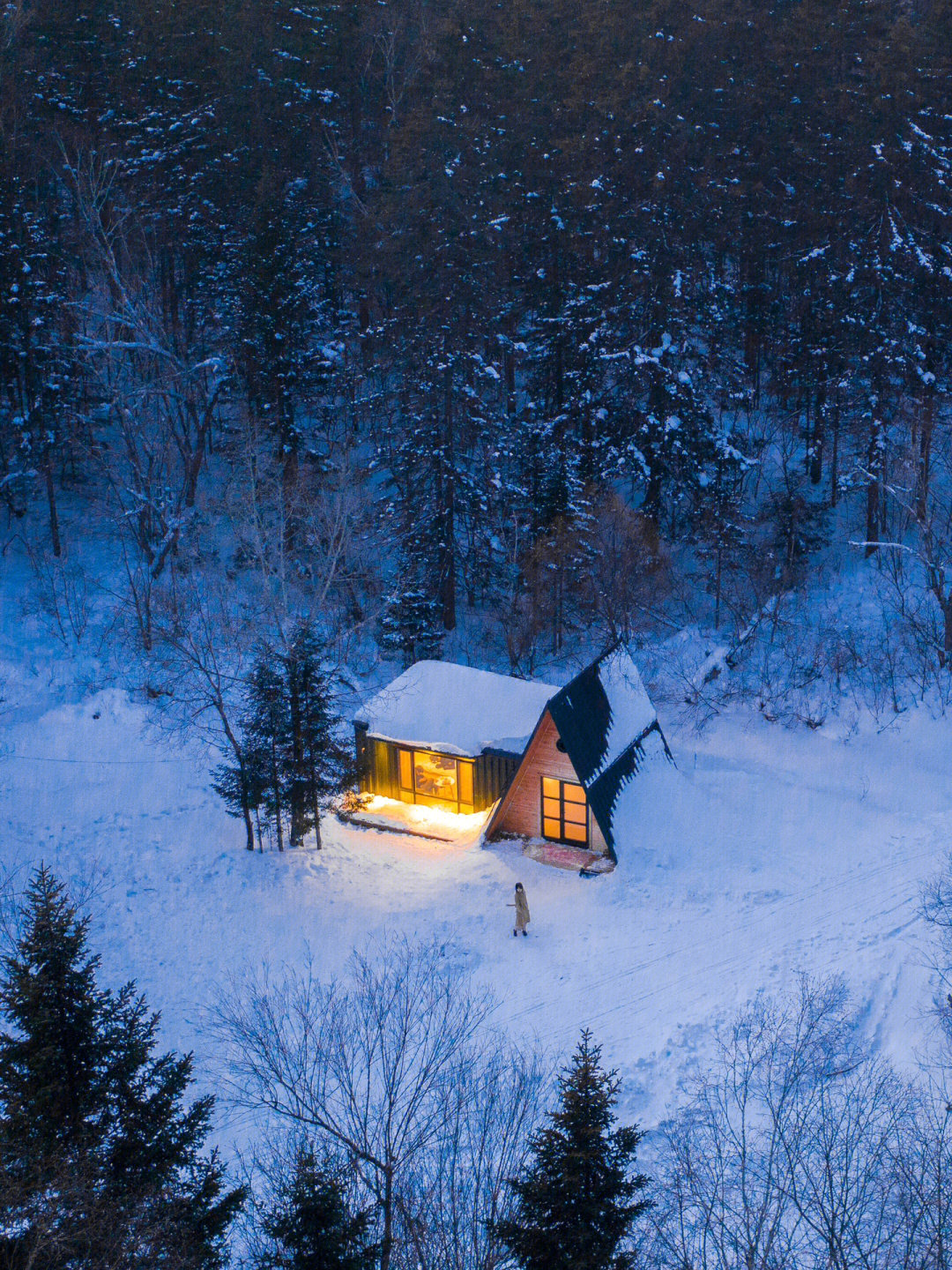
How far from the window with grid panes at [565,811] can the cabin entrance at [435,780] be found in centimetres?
197

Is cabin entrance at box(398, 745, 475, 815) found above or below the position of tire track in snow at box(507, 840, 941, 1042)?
above

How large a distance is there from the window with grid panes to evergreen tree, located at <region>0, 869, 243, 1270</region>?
9982 mm

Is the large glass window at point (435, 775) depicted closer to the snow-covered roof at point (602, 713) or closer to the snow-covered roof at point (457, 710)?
the snow-covered roof at point (457, 710)

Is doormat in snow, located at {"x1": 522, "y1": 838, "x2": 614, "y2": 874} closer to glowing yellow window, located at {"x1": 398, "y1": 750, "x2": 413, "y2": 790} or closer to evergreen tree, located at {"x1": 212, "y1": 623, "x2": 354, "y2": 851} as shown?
glowing yellow window, located at {"x1": 398, "y1": 750, "x2": 413, "y2": 790}

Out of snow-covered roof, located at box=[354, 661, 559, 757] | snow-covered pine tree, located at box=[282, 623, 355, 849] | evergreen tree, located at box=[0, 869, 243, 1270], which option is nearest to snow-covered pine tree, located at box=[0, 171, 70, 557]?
snow-covered pine tree, located at box=[282, 623, 355, 849]

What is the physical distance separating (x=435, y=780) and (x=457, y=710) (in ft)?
5.11

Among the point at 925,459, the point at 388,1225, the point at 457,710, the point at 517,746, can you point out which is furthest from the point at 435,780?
the point at 925,459

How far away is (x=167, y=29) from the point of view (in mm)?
37625

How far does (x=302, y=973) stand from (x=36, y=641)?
50.5 feet

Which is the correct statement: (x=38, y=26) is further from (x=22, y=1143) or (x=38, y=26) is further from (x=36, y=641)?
(x=22, y=1143)

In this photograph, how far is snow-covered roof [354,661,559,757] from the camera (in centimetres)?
2047

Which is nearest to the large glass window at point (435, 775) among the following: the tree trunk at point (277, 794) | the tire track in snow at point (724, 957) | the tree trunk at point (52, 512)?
the tree trunk at point (277, 794)

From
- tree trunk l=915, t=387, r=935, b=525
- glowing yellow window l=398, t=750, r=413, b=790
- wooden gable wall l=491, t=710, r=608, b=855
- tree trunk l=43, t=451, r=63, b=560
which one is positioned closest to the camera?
wooden gable wall l=491, t=710, r=608, b=855

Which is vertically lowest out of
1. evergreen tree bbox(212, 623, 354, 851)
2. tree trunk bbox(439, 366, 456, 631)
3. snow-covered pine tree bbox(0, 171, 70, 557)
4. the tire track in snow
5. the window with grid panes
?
the tire track in snow
